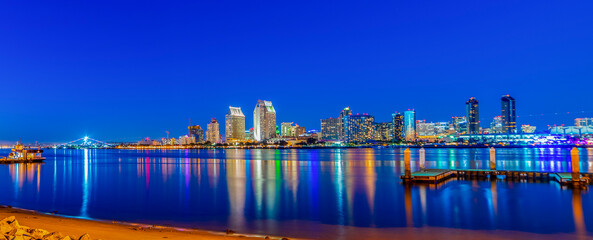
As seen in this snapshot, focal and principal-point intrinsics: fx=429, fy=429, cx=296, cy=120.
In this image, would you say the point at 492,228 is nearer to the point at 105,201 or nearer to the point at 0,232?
the point at 0,232

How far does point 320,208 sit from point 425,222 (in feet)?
18.9

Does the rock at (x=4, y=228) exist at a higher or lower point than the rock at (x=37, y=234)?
higher

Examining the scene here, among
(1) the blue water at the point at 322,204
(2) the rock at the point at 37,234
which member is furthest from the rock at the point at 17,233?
(1) the blue water at the point at 322,204

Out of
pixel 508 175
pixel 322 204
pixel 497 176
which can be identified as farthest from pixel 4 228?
pixel 508 175

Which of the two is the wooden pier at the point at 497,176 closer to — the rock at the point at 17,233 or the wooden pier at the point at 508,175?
the wooden pier at the point at 508,175

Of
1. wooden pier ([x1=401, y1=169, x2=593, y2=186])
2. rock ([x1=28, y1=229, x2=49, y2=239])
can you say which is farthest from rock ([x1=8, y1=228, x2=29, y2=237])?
wooden pier ([x1=401, y1=169, x2=593, y2=186])

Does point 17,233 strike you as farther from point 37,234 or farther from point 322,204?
point 322,204

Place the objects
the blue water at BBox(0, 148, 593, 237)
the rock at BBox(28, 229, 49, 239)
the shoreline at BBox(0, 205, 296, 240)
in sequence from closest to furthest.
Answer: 1. the rock at BBox(28, 229, 49, 239)
2. the shoreline at BBox(0, 205, 296, 240)
3. the blue water at BBox(0, 148, 593, 237)

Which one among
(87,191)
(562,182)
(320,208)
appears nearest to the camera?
(320,208)

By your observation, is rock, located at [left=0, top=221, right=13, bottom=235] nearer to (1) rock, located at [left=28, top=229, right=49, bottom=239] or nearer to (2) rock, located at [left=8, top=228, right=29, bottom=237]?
(2) rock, located at [left=8, top=228, right=29, bottom=237]

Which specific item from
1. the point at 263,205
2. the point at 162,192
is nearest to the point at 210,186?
the point at 162,192

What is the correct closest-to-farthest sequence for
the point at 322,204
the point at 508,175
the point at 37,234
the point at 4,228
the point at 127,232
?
1. the point at 37,234
2. the point at 4,228
3. the point at 127,232
4. the point at 322,204
5. the point at 508,175

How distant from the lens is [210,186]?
109ft

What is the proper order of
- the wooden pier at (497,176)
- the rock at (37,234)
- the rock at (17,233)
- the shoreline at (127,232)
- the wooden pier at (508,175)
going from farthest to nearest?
the wooden pier at (497,176)
the wooden pier at (508,175)
the shoreline at (127,232)
the rock at (37,234)
the rock at (17,233)
